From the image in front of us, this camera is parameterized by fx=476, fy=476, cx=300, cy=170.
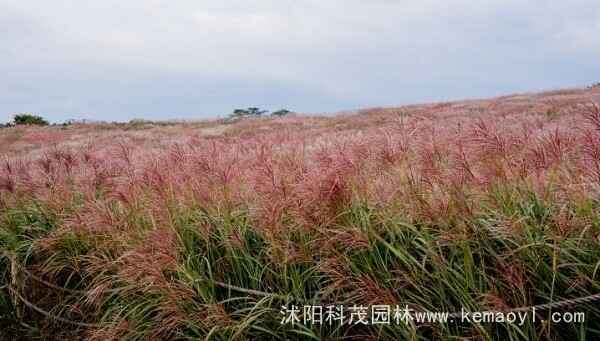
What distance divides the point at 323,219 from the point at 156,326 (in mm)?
1412

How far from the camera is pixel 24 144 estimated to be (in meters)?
25.1

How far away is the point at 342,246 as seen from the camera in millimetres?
3162

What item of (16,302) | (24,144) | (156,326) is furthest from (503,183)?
(24,144)

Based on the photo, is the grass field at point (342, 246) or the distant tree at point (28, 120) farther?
the distant tree at point (28, 120)

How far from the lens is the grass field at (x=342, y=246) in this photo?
2635mm

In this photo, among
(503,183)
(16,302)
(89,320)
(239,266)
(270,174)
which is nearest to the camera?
(503,183)

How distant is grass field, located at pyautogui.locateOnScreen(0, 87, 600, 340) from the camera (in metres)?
2.63

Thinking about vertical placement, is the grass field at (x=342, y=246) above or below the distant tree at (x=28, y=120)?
below

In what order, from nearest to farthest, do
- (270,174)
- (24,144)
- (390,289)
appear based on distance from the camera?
(390,289) → (270,174) → (24,144)

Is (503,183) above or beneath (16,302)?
above

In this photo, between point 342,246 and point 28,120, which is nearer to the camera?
point 342,246

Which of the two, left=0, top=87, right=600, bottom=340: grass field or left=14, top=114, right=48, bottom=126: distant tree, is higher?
left=14, top=114, right=48, bottom=126: distant tree

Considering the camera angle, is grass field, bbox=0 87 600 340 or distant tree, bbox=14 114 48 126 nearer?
grass field, bbox=0 87 600 340

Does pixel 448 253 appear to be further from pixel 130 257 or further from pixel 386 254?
pixel 130 257
